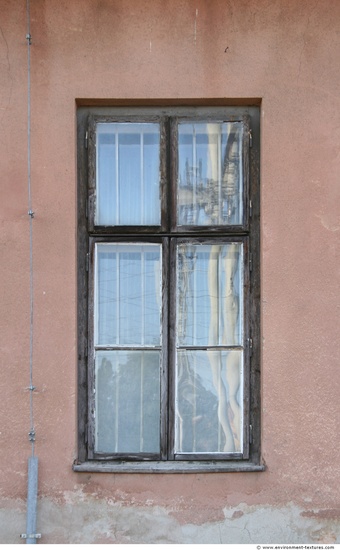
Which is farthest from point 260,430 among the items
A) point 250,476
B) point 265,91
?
point 265,91

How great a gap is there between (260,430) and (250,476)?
260 millimetres

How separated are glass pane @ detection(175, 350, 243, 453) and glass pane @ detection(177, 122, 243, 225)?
2.64 ft

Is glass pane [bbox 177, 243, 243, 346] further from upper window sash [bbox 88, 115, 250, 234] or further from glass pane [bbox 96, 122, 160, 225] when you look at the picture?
glass pane [bbox 96, 122, 160, 225]

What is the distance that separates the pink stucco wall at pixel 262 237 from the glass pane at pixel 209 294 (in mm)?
201

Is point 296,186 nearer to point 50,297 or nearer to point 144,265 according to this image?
point 144,265

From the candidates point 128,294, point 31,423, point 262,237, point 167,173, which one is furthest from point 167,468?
point 167,173

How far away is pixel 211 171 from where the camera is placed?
3.90m

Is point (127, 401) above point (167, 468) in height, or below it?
above

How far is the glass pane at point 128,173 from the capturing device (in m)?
3.89

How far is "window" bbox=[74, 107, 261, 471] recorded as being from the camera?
3830mm

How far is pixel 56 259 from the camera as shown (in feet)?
12.3

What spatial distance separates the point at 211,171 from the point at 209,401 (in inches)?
52.7

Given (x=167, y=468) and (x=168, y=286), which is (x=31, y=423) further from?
A: (x=168, y=286)

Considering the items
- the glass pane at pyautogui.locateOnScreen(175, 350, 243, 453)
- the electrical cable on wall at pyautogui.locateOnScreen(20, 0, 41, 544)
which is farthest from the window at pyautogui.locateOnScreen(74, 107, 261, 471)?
the electrical cable on wall at pyautogui.locateOnScreen(20, 0, 41, 544)
